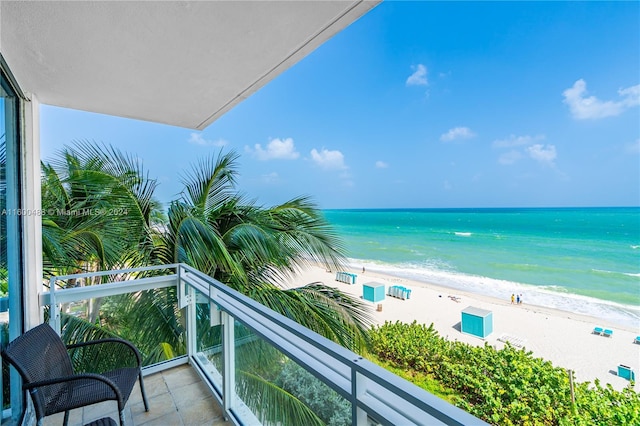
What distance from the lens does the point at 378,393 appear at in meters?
0.93

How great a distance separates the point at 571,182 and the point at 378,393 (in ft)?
122

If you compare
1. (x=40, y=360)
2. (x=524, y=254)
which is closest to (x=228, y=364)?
(x=40, y=360)

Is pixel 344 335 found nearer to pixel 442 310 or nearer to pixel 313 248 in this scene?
pixel 313 248

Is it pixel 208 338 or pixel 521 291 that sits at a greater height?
pixel 208 338

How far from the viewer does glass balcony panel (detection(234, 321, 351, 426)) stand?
1168 mm

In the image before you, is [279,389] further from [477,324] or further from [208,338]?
[477,324]

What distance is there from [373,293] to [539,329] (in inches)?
229

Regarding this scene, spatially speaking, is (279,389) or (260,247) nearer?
(279,389)

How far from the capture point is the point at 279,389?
Result: 150 centimetres

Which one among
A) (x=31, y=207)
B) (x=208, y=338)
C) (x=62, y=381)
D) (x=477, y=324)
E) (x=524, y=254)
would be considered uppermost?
(x=31, y=207)

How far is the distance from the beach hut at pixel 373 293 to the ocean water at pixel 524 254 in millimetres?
2271

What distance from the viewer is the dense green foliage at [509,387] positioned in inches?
179

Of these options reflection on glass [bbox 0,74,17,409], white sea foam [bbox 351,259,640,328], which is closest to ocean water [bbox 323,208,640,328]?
white sea foam [bbox 351,259,640,328]

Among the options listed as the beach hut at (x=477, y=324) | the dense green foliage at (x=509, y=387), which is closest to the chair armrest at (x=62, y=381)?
the dense green foliage at (x=509, y=387)
